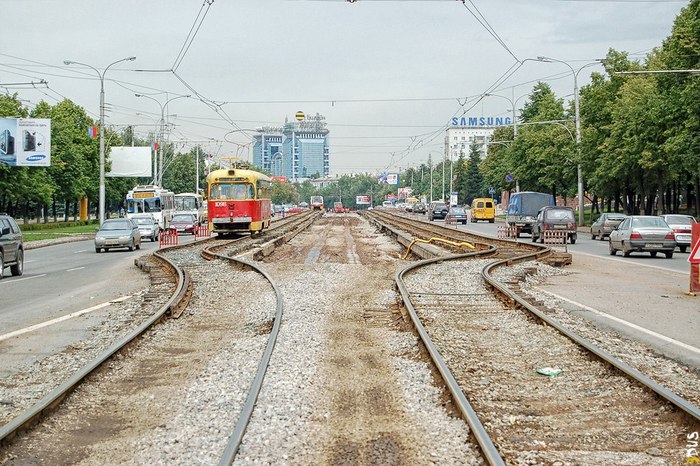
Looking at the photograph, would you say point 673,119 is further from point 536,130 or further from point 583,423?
point 583,423

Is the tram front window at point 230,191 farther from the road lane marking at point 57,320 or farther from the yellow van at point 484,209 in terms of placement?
the yellow van at point 484,209

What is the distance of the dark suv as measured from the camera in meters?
24.9

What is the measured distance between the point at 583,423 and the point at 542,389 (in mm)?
1443

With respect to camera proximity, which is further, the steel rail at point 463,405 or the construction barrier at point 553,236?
the construction barrier at point 553,236

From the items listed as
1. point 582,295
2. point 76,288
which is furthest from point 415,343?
point 76,288

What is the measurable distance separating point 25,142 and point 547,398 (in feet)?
170

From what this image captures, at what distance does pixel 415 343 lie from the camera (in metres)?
12.0

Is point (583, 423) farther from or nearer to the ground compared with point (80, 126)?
nearer to the ground

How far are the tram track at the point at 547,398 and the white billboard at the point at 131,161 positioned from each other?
66728 mm

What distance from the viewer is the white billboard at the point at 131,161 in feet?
258

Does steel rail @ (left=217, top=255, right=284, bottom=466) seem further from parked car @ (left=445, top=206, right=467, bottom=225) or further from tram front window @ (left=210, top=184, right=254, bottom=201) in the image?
parked car @ (left=445, top=206, right=467, bottom=225)

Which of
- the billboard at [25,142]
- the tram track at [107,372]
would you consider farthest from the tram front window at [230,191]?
the tram track at [107,372]

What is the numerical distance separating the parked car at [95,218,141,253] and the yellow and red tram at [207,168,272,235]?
4.88 m

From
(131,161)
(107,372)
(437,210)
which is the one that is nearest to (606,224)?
(437,210)
